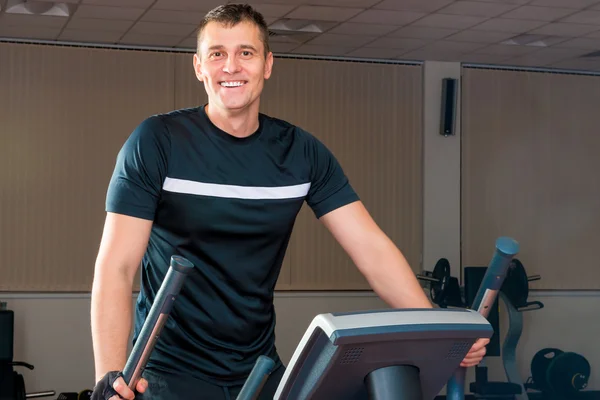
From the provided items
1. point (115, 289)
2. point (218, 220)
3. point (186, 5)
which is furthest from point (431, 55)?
point (115, 289)

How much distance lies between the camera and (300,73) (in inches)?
305

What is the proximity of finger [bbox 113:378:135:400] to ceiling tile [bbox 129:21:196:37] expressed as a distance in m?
5.45

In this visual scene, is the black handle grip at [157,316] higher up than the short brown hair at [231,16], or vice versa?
the short brown hair at [231,16]

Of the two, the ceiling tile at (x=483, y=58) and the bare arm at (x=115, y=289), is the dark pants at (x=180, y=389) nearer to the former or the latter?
the bare arm at (x=115, y=289)

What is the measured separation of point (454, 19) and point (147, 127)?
4.88 metres

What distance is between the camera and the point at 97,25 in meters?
6.60

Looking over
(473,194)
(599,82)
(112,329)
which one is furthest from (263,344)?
(599,82)

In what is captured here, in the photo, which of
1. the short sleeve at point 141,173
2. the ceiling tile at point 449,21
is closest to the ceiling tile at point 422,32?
the ceiling tile at point 449,21

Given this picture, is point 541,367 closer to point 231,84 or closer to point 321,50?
point 321,50

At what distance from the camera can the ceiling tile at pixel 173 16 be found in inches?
243

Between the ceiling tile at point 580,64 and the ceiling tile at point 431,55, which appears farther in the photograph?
the ceiling tile at point 580,64

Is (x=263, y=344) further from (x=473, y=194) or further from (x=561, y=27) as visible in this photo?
(x=473, y=194)

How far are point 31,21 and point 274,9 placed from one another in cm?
182

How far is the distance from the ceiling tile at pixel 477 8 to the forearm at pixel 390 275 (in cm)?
424
